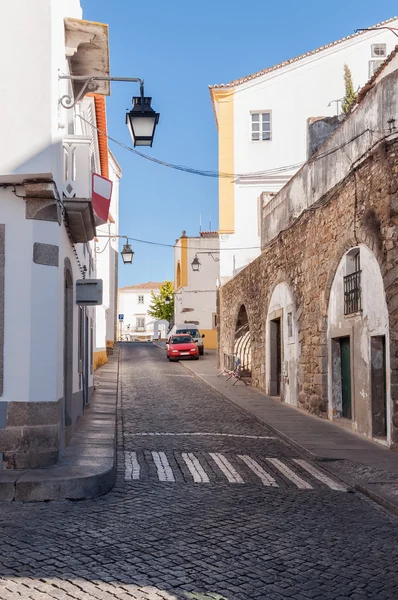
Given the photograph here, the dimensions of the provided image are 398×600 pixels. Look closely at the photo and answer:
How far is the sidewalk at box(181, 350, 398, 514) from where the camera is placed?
8867mm

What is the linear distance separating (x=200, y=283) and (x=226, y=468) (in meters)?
41.4

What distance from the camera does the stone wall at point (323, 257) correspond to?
11.5 metres

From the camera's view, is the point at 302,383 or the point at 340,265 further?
the point at 302,383

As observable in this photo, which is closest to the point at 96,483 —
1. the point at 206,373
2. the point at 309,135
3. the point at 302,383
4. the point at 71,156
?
the point at 71,156

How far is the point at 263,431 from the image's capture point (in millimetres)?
14086

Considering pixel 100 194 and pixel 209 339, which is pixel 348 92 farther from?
pixel 209 339

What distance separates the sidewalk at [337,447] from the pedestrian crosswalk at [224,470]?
328 mm

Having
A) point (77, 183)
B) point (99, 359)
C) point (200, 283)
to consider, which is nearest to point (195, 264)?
point (200, 283)

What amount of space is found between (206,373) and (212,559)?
23482 millimetres

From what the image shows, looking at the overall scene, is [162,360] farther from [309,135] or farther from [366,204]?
[366,204]

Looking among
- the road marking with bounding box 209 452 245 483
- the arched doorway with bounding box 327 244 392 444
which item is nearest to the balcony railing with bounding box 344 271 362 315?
the arched doorway with bounding box 327 244 392 444

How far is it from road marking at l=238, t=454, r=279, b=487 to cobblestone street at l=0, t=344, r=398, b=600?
3 centimetres

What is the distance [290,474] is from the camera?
974cm

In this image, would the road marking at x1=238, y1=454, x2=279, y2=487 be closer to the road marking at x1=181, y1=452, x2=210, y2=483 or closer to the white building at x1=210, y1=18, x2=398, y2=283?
the road marking at x1=181, y1=452, x2=210, y2=483
